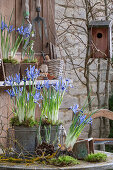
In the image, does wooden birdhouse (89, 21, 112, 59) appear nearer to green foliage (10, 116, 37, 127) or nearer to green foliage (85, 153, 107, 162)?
green foliage (10, 116, 37, 127)

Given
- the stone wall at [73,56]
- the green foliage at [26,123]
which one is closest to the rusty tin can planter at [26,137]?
the green foliage at [26,123]

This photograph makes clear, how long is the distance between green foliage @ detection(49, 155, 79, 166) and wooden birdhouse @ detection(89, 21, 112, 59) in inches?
94.7

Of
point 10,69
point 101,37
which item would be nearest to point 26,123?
point 10,69

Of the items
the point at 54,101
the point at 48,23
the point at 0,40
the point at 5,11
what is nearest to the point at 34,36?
the point at 48,23

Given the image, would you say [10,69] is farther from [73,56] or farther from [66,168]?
[73,56]

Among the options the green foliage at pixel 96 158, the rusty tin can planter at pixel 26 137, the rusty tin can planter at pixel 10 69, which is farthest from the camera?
the rusty tin can planter at pixel 10 69

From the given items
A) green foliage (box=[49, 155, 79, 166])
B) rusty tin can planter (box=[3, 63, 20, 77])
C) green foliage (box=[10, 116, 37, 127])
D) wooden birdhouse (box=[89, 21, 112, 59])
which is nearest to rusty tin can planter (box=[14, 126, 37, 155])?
green foliage (box=[10, 116, 37, 127])

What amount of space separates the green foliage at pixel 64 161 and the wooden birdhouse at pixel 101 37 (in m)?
2.41

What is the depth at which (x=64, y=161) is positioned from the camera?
1.93 meters

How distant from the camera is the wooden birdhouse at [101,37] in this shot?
4257mm

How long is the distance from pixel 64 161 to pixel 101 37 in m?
2.61

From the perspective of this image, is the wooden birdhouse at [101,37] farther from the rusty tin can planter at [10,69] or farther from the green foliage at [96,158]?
the green foliage at [96,158]

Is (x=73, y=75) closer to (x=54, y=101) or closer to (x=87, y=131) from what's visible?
(x=87, y=131)

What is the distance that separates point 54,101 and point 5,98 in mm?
1155
